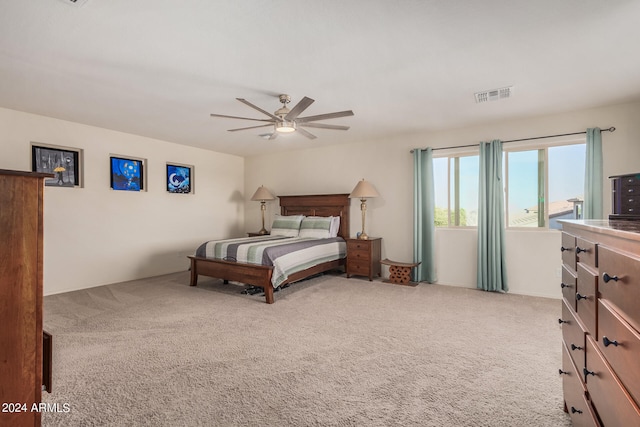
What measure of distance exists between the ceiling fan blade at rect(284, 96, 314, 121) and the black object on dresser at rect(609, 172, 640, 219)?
2.14 meters

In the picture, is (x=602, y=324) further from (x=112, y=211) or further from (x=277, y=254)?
(x=112, y=211)

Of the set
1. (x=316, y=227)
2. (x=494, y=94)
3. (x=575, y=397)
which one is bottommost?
(x=575, y=397)

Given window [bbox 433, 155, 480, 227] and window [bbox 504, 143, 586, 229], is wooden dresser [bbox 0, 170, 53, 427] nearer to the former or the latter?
window [bbox 433, 155, 480, 227]

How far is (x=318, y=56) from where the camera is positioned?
2.58 meters

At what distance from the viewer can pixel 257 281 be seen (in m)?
3.99

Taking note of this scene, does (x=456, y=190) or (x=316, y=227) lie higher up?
(x=456, y=190)

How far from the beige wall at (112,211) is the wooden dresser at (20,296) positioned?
386 cm

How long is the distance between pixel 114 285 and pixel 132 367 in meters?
3.07

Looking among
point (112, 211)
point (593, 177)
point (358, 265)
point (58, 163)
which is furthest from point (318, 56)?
point (112, 211)

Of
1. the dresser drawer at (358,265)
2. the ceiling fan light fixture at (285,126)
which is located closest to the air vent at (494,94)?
the ceiling fan light fixture at (285,126)

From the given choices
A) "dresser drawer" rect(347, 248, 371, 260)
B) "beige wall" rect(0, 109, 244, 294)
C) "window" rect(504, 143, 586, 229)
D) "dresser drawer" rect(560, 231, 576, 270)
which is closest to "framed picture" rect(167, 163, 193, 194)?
"beige wall" rect(0, 109, 244, 294)

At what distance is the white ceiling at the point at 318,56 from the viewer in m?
2.01

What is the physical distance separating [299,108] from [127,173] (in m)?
3.68

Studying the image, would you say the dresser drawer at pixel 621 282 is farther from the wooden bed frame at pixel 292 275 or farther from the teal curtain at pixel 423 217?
the teal curtain at pixel 423 217
